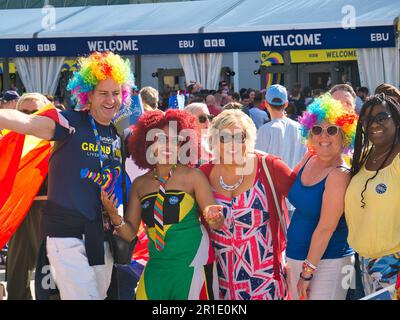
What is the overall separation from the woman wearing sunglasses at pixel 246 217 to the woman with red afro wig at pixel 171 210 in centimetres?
11

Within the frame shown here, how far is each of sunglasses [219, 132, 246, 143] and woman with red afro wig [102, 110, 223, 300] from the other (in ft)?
0.52

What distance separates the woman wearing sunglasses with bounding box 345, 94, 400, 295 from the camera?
4035mm

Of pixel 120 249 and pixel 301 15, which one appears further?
pixel 301 15

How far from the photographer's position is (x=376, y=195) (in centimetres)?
406

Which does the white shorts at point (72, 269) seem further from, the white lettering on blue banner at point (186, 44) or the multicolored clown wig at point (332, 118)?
the white lettering on blue banner at point (186, 44)

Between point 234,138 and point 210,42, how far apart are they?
38.5 ft

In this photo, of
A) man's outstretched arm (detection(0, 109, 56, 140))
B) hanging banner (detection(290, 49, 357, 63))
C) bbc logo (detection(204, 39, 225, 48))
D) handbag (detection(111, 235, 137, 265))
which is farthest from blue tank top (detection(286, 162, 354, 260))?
hanging banner (detection(290, 49, 357, 63))

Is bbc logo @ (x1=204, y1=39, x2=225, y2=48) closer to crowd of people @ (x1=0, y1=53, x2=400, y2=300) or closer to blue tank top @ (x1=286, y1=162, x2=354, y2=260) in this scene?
crowd of people @ (x1=0, y1=53, x2=400, y2=300)

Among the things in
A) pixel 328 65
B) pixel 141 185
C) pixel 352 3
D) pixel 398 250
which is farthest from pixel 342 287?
pixel 328 65

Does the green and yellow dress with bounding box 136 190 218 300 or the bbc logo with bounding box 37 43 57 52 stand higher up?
the bbc logo with bounding box 37 43 57 52

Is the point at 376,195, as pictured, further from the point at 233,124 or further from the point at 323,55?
the point at 323,55

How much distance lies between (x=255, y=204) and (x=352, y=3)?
37.9ft

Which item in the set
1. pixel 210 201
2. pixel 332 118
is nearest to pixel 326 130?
pixel 332 118
